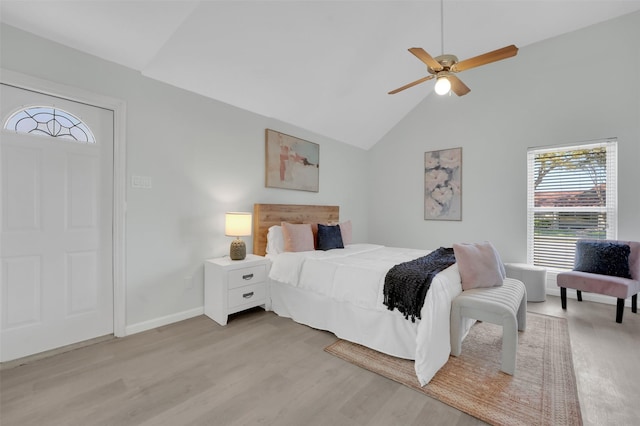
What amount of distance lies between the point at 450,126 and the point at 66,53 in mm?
4894

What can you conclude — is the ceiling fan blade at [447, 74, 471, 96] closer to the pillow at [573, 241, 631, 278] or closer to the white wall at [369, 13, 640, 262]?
the white wall at [369, 13, 640, 262]

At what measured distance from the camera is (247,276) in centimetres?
295

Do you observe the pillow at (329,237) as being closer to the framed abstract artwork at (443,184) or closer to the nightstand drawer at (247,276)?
the nightstand drawer at (247,276)

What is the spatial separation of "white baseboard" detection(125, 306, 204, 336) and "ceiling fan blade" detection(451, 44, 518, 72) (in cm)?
346

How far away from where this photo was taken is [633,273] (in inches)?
118

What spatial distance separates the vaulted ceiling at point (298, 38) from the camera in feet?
7.18

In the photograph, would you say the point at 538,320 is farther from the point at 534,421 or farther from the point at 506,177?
the point at 506,177

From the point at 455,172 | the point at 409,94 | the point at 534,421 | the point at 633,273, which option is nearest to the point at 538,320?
the point at 633,273

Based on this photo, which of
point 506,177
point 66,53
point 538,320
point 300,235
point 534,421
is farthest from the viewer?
point 506,177

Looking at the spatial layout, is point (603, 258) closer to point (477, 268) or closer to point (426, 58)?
point (477, 268)

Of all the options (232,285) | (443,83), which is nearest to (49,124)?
(232,285)

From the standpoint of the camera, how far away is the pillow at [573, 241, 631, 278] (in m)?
3.05

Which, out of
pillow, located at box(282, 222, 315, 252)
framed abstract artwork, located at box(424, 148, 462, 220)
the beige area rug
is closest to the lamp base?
pillow, located at box(282, 222, 315, 252)

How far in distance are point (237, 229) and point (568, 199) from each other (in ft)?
14.5
